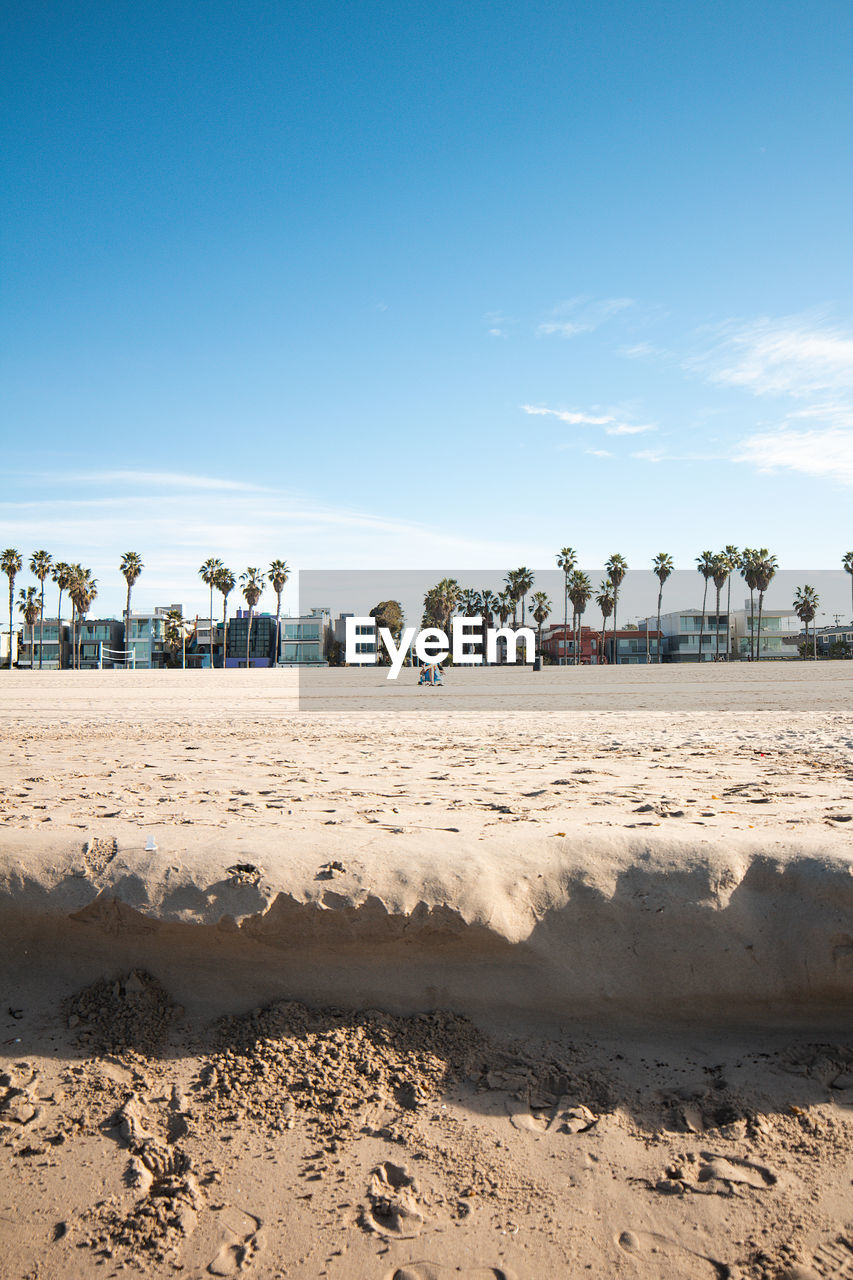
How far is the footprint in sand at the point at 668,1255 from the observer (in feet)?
7.45

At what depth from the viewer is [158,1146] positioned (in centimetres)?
277

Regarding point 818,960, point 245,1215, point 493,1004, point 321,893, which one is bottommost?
point 245,1215

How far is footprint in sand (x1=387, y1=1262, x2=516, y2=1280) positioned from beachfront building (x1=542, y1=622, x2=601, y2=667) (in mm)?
81408

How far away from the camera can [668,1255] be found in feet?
7.68

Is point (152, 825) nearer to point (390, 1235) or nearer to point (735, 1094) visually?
point (390, 1235)

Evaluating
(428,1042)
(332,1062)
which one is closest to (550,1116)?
(428,1042)

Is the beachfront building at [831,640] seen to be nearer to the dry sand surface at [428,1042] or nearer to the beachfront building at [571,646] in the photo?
the beachfront building at [571,646]

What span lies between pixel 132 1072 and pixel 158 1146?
1.43ft

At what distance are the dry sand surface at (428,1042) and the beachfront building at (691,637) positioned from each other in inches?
3666

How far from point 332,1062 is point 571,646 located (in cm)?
8863

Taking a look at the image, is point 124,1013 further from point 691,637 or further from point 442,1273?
point 691,637

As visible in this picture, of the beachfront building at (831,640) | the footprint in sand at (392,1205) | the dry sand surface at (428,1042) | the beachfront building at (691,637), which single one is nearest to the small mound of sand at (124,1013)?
the dry sand surface at (428,1042)

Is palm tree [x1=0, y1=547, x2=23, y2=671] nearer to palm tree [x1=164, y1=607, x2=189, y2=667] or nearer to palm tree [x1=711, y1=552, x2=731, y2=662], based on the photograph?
palm tree [x1=164, y1=607, x2=189, y2=667]

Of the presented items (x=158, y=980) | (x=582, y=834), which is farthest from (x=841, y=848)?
(x=158, y=980)
